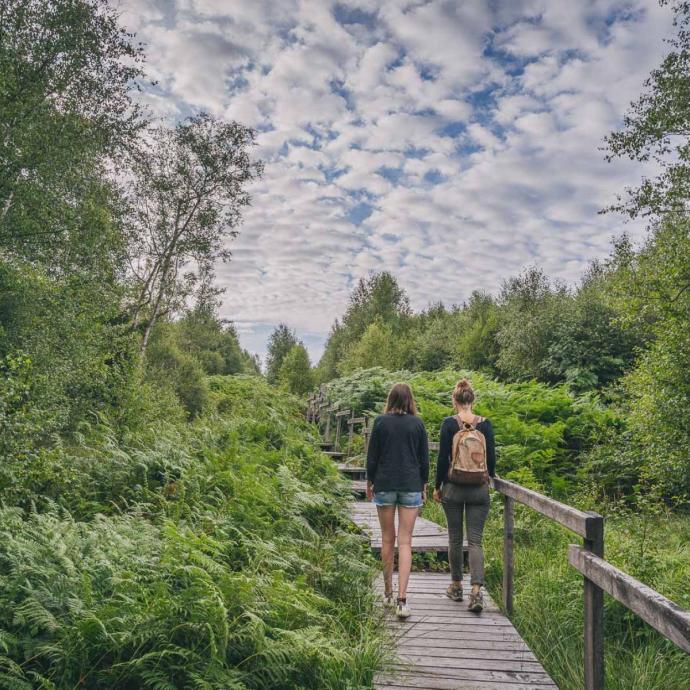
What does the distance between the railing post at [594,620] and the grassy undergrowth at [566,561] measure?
4.15 feet

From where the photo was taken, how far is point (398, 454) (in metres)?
5.28

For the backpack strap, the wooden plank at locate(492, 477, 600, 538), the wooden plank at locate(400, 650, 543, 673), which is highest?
the backpack strap

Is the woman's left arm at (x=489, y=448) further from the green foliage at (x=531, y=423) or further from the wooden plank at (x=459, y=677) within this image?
the green foliage at (x=531, y=423)

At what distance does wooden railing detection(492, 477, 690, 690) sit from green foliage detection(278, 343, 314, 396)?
38730 millimetres

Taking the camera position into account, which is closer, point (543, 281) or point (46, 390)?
point (46, 390)

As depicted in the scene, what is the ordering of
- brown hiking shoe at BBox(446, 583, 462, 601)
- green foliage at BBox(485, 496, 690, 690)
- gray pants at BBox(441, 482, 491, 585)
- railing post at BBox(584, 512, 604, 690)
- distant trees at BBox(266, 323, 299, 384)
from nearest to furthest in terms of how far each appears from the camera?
railing post at BBox(584, 512, 604, 690) < green foliage at BBox(485, 496, 690, 690) < gray pants at BBox(441, 482, 491, 585) < brown hiking shoe at BBox(446, 583, 462, 601) < distant trees at BBox(266, 323, 299, 384)

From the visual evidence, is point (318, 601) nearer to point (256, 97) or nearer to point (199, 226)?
point (256, 97)

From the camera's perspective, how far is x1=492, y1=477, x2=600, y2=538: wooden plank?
3.52 meters

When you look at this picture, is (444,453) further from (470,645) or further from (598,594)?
(598,594)

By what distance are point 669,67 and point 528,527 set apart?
14.7 meters

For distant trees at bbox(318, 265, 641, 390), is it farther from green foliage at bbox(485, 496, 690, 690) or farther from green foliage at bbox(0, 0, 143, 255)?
green foliage at bbox(0, 0, 143, 255)

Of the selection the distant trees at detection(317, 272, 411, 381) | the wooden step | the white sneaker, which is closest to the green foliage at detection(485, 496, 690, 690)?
the white sneaker

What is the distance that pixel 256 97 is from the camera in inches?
679

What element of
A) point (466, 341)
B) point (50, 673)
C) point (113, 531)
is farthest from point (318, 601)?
point (466, 341)
